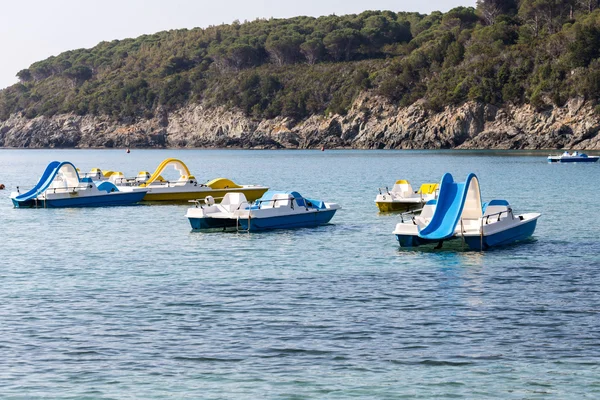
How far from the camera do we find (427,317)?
18859 mm

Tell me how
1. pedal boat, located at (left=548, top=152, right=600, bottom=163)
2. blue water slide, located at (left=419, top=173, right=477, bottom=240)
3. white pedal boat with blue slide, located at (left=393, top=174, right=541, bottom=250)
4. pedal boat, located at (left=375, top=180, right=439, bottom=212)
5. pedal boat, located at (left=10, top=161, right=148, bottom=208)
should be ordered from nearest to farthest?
blue water slide, located at (left=419, top=173, right=477, bottom=240)
white pedal boat with blue slide, located at (left=393, top=174, right=541, bottom=250)
pedal boat, located at (left=375, top=180, right=439, bottom=212)
pedal boat, located at (left=10, top=161, right=148, bottom=208)
pedal boat, located at (left=548, top=152, right=600, bottom=163)

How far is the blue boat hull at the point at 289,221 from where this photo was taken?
35.0 metres

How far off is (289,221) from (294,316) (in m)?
17.4

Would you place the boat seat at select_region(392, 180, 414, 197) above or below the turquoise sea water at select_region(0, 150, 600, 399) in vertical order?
above

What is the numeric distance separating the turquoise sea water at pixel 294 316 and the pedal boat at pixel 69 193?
11.9m

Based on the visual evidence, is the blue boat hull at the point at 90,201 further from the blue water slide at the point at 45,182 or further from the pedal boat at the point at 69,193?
the blue water slide at the point at 45,182

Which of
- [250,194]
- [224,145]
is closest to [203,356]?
[250,194]

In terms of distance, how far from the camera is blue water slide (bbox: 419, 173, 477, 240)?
2817cm

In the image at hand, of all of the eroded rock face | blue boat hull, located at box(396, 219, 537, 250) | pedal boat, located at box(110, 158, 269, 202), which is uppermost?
the eroded rock face

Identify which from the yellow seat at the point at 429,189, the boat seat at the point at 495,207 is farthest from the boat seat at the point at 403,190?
the boat seat at the point at 495,207

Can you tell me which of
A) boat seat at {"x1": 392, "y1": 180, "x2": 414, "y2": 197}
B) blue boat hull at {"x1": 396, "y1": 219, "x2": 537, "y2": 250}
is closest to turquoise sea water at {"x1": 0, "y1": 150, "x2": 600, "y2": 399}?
blue boat hull at {"x1": 396, "y1": 219, "x2": 537, "y2": 250}

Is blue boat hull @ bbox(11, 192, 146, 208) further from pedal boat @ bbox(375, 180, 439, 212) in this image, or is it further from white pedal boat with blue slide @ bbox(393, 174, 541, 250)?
white pedal boat with blue slide @ bbox(393, 174, 541, 250)

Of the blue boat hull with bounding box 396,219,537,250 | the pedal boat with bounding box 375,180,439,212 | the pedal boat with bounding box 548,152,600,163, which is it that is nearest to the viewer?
the blue boat hull with bounding box 396,219,537,250

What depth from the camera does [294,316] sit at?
19.0m
